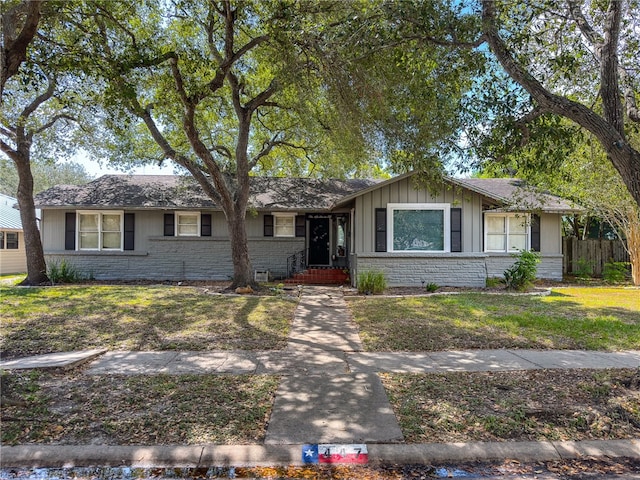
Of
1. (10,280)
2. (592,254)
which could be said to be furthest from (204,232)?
(592,254)

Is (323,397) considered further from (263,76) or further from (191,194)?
(191,194)

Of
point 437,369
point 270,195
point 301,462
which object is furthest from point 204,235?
point 301,462

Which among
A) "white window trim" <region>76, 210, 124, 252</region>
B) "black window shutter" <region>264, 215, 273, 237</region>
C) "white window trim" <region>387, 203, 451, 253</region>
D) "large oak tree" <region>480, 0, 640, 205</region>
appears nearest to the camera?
"large oak tree" <region>480, 0, 640, 205</region>

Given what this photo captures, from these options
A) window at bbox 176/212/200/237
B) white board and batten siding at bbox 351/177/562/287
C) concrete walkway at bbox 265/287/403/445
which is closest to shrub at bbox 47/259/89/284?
window at bbox 176/212/200/237

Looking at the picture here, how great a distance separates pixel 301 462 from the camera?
322 centimetres

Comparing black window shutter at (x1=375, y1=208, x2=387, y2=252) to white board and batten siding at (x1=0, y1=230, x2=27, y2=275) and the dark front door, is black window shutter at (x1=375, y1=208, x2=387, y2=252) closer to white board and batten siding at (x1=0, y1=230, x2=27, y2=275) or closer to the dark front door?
the dark front door

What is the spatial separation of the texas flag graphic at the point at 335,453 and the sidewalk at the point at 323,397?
64 mm

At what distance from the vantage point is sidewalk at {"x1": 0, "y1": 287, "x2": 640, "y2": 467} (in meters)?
3.26

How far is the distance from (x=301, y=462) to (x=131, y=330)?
5.22 m

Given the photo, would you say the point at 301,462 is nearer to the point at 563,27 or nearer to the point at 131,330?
the point at 131,330

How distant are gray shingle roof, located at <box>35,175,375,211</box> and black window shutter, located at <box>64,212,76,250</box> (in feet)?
2.31

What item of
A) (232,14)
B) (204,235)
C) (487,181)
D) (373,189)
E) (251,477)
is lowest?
(251,477)

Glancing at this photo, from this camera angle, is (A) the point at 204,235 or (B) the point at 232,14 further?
(A) the point at 204,235

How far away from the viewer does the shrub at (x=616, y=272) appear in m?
16.4
